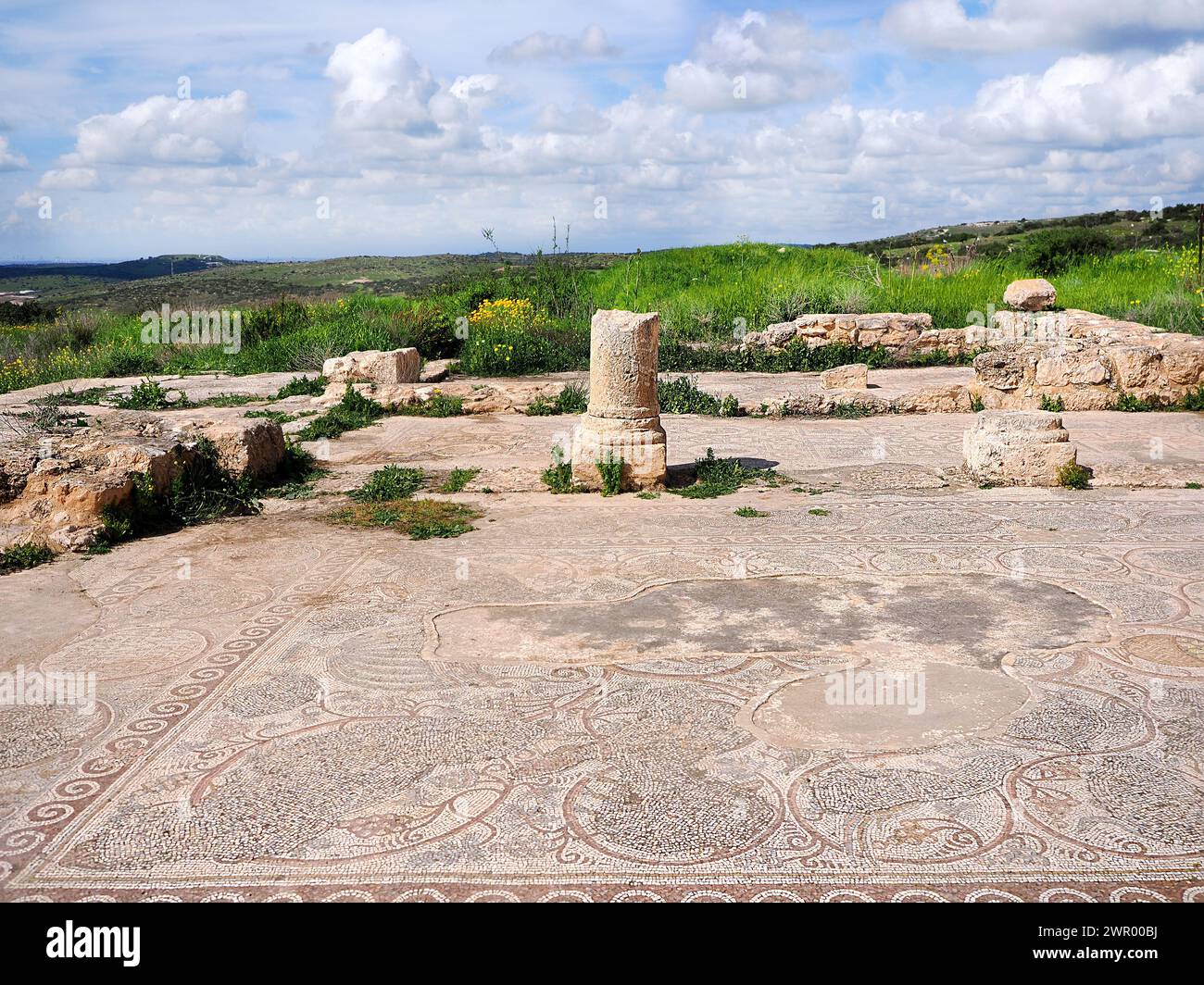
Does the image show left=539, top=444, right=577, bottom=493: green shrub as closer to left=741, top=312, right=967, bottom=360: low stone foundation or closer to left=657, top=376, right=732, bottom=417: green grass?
left=657, top=376, right=732, bottom=417: green grass

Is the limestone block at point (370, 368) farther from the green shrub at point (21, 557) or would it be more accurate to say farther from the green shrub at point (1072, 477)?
the green shrub at point (1072, 477)

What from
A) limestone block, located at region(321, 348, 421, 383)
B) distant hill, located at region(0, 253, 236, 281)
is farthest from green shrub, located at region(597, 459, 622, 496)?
distant hill, located at region(0, 253, 236, 281)

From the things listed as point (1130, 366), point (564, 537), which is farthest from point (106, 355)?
point (1130, 366)

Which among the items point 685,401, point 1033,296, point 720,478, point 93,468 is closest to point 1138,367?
point 1033,296

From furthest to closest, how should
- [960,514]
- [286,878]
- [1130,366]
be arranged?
[1130,366], [960,514], [286,878]

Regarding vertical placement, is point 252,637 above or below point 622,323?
below

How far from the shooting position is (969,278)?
16469mm

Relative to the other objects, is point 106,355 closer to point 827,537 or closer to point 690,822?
point 827,537

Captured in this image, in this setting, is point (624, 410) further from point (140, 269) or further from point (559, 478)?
point (140, 269)

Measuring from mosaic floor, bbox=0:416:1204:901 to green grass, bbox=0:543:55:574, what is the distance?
0.50 ft

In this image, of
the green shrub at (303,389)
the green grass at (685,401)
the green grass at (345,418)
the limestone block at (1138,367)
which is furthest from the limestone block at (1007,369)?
the green shrub at (303,389)

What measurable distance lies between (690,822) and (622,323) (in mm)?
5056

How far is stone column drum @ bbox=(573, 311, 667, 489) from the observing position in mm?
7176

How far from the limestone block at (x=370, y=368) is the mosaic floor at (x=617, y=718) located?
613 centimetres
